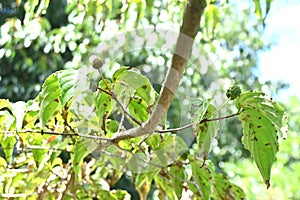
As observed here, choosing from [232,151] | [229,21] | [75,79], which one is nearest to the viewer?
[75,79]

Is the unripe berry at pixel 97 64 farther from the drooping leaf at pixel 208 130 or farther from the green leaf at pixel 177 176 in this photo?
the green leaf at pixel 177 176

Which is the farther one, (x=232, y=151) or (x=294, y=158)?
(x=294, y=158)

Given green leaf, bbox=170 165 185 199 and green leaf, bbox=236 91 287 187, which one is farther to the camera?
green leaf, bbox=170 165 185 199

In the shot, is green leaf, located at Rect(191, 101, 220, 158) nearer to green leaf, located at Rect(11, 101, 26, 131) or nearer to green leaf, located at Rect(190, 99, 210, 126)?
green leaf, located at Rect(190, 99, 210, 126)

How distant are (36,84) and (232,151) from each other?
43.8 inches

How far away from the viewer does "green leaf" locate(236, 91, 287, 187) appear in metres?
0.55

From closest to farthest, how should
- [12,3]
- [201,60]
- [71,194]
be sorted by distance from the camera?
[201,60], [71,194], [12,3]

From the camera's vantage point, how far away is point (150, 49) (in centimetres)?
89

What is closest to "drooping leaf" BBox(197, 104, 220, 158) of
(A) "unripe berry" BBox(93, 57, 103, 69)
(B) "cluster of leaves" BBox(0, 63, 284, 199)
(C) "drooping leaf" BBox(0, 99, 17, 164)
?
(B) "cluster of leaves" BBox(0, 63, 284, 199)

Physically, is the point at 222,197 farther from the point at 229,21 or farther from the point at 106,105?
the point at 229,21

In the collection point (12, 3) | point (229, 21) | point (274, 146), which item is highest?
point (229, 21)

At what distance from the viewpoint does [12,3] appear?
2232 mm

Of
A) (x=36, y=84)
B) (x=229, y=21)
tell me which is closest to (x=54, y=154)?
(x=36, y=84)

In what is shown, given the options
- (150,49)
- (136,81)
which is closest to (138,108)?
(136,81)
